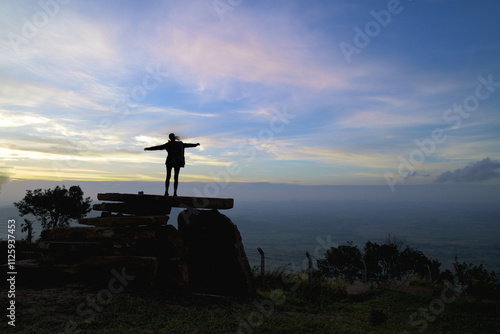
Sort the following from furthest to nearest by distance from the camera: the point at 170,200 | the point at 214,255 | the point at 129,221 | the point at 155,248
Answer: the point at 170,200 → the point at 214,255 → the point at 129,221 → the point at 155,248

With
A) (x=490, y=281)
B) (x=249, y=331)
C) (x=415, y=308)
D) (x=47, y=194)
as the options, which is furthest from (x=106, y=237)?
(x=47, y=194)

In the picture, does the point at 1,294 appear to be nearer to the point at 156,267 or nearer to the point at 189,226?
the point at 156,267

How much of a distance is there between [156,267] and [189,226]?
2498 mm

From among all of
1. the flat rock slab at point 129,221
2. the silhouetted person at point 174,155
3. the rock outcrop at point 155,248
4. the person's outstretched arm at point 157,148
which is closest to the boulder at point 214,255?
the rock outcrop at point 155,248

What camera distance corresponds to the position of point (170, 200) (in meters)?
13.0

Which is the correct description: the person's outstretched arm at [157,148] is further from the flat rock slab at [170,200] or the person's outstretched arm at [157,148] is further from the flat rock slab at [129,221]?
the flat rock slab at [129,221]

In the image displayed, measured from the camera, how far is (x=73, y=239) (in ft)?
39.1

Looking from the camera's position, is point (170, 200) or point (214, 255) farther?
point (170, 200)

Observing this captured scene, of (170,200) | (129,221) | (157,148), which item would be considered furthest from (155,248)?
(157,148)

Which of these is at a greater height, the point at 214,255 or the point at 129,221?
the point at 129,221

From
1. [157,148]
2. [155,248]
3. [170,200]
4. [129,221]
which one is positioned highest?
[157,148]

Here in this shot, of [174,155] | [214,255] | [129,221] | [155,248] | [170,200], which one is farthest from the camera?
[174,155]

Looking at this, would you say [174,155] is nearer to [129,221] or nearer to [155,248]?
[129,221]

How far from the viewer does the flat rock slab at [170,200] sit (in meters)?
13.0
